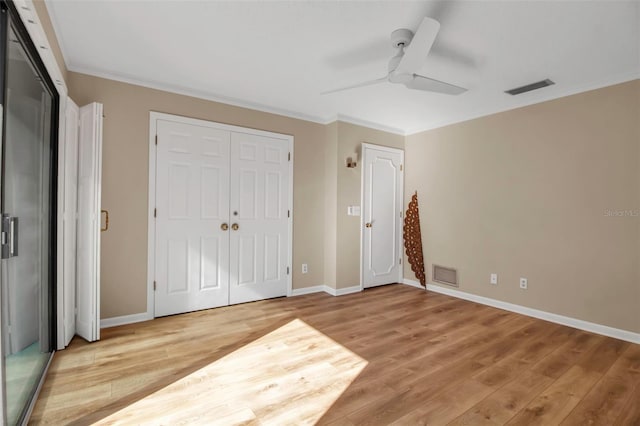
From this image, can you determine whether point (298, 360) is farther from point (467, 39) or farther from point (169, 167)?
point (467, 39)

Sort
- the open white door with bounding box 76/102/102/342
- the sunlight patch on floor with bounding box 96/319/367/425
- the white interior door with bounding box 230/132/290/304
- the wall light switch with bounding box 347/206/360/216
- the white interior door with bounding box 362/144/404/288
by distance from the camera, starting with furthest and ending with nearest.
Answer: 1. the white interior door with bounding box 362/144/404/288
2. the wall light switch with bounding box 347/206/360/216
3. the white interior door with bounding box 230/132/290/304
4. the open white door with bounding box 76/102/102/342
5. the sunlight patch on floor with bounding box 96/319/367/425

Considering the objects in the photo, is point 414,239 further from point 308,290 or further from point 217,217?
point 217,217

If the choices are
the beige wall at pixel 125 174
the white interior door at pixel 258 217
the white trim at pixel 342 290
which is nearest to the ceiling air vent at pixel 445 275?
the white trim at pixel 342 290

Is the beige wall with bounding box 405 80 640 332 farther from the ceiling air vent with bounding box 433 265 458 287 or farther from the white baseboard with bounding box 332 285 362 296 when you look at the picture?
the white baseboard with bounding box 332 285 362 296

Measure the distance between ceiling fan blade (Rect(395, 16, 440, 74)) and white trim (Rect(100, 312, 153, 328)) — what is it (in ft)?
10.9

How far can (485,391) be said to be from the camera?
2.03 meters

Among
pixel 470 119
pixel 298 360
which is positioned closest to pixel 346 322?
Result: pixel 298 360

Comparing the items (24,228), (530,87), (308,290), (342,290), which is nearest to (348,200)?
(342,290)

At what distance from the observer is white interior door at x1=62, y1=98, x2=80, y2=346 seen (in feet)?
8.19

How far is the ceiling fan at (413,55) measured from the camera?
195 centimetres

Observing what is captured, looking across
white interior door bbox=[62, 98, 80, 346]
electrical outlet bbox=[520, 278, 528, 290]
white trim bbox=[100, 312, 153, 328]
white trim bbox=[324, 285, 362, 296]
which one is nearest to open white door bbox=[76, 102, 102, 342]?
white interior door bbox=[62, 98, 80, 346]

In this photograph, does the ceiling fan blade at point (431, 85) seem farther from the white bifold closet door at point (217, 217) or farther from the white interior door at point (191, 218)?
the white interior door at point (191, 218)

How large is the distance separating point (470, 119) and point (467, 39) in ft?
6.44

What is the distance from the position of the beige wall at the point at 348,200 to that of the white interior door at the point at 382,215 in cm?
12
